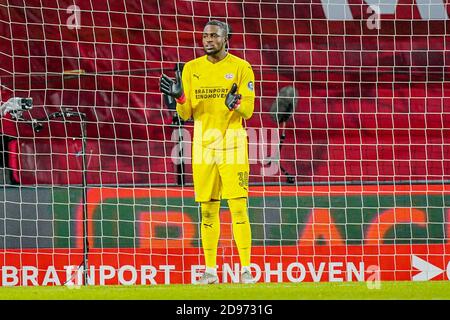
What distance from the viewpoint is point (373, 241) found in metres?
12.1

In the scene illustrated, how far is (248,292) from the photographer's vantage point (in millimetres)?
8570

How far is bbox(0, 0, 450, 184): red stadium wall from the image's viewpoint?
12844mm

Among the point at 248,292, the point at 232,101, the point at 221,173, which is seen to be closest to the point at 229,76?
the point at 232,101

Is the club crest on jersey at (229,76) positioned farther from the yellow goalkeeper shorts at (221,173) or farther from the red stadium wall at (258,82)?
the red stadium wall at (258,82)

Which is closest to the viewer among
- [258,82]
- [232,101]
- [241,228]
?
[232,101]

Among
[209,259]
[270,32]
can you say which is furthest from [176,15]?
[209,259]

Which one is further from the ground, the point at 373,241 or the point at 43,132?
the point at 43,132

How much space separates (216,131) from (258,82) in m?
3.59

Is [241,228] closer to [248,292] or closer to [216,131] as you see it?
[216,131]

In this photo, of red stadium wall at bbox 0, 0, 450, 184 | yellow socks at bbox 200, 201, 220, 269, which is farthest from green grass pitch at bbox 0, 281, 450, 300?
red stadium wall at bbox 0, 0, 450, 184

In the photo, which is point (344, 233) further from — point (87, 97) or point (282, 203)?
point (87, 97)

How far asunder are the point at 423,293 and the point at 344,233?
3.59 m

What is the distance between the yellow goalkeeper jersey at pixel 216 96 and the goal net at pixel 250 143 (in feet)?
7.47

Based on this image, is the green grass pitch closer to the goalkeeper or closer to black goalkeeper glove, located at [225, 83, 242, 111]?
the goalkeeper
